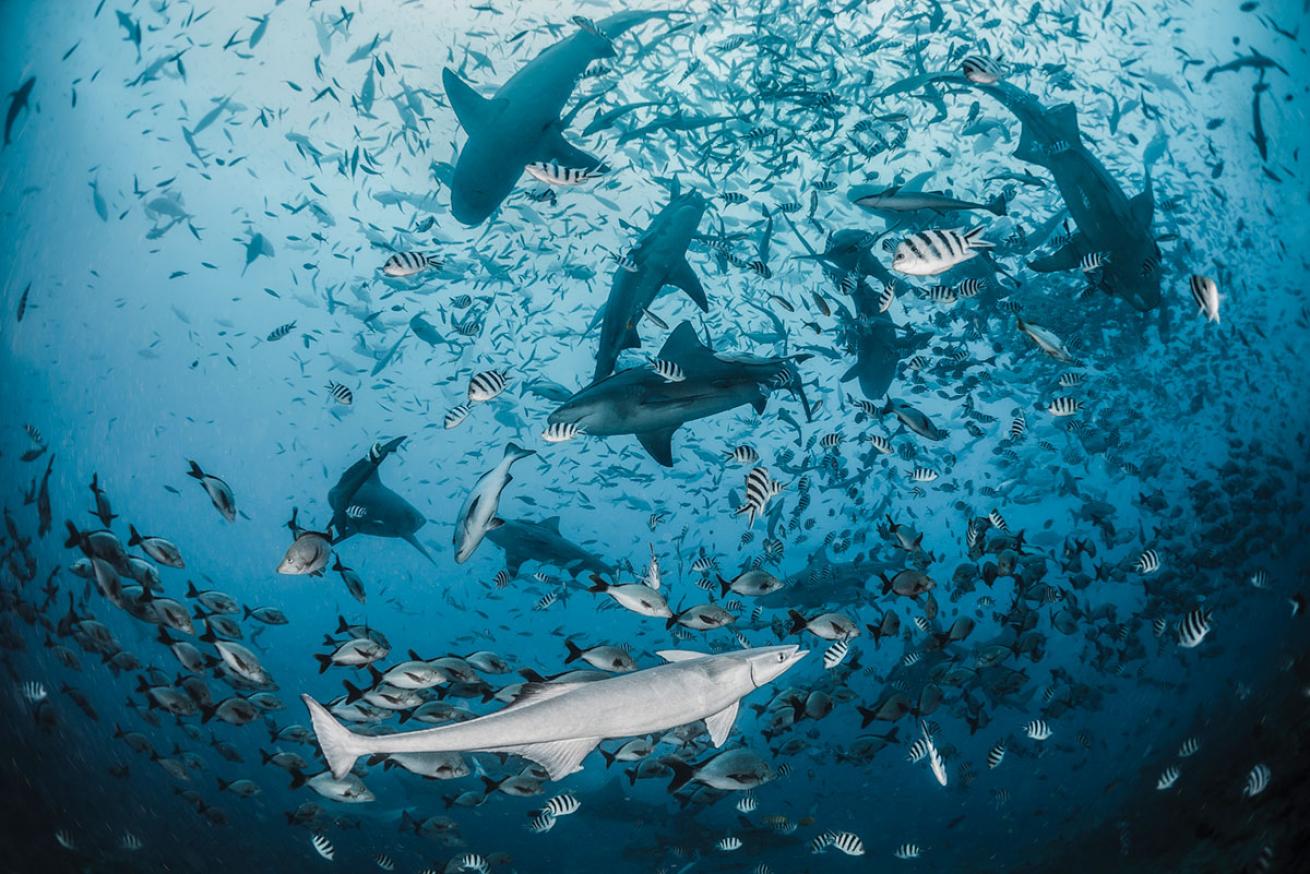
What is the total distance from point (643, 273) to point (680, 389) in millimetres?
1729

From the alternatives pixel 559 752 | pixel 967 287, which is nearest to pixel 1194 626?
pixel 967 287

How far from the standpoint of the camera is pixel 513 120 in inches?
309

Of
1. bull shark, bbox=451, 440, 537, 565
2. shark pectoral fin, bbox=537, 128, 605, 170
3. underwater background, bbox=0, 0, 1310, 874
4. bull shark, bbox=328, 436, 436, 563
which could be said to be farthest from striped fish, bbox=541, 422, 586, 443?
bull shark, bbox=328, 436, 436, 563

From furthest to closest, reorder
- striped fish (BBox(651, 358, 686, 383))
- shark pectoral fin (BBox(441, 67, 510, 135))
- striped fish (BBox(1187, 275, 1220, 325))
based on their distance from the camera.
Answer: shark pectoral fin (BBox(441, 67, 510, 135))
striped fish (BBox(651, 358, 686, 383))
striped fish (BBox(1187, 275, 1220, 325))

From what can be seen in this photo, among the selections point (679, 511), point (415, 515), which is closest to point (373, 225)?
point (415, 515)

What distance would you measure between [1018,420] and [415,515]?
11.3 metres

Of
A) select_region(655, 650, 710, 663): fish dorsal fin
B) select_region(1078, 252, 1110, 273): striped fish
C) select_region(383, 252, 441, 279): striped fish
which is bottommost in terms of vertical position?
select_region(655, 650, 710, 663): fish dorsal fin

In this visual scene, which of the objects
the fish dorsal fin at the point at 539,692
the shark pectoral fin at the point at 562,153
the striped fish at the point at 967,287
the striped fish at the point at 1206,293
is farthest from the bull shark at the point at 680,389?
the fish dorsal fin at the point at 539,692

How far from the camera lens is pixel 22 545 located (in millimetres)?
16594

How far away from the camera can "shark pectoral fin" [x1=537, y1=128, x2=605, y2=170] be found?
8.12 meters

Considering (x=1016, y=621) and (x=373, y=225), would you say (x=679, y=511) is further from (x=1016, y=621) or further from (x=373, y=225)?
(x=1016, y=621)

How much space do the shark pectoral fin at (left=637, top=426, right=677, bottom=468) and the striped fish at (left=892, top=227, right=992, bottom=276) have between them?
4724 mm

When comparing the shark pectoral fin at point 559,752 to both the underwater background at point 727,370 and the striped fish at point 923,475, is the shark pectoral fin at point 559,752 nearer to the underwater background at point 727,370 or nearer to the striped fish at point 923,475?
the underwater background at point 727,370

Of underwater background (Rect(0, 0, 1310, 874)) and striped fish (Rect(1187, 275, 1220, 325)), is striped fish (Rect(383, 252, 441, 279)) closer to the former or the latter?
underwater background (Rect(0, 0, 1310, 874))
